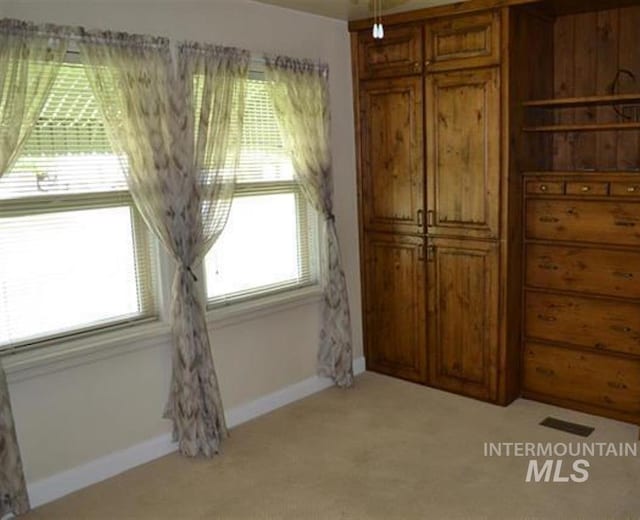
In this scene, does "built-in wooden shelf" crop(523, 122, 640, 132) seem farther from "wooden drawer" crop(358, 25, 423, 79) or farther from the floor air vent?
the floor air vent

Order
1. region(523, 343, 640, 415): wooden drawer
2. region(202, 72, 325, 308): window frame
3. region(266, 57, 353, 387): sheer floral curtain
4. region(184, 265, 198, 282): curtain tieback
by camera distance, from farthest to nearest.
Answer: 1. region(266, 57, 353, 387): sheer floral curtain
2. region(202, 72, 325, 308): window frame
3. region(523, 343, 640, 415): wooden drawer
4. region(184, 265, 198, 282): curtain tieback

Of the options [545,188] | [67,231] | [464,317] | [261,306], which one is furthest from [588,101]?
[67,231]

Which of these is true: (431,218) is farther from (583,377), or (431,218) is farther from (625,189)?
(583,377)

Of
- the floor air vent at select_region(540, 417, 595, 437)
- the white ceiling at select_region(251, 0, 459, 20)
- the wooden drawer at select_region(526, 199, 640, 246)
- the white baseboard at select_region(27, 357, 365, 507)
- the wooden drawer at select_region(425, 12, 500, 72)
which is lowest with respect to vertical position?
the floor air vent at select_region(540, 417, 595, 437)

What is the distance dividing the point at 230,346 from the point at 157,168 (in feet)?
3.79

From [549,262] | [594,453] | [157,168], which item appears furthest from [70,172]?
[594,453]

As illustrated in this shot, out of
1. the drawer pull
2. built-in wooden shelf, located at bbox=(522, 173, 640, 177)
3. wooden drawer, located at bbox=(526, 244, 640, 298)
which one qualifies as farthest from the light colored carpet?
built-in wooden shelf, located at bbox=(522, 173, 640, 177)

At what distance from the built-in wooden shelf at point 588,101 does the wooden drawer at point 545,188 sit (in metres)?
0.46

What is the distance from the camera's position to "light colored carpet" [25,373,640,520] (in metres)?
2.86

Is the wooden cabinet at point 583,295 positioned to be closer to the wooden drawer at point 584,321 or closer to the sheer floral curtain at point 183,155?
the wooden drawer at point 584,321

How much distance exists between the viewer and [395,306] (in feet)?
14.5

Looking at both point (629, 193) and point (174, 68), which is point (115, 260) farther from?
point (629, 193)

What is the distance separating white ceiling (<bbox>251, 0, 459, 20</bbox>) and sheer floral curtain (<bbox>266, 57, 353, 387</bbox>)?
319 millimetres

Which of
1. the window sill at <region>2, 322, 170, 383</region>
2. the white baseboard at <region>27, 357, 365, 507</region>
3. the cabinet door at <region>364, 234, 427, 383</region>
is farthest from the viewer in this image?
the cabinet door at <region>364, 234, 427, 383</region>
